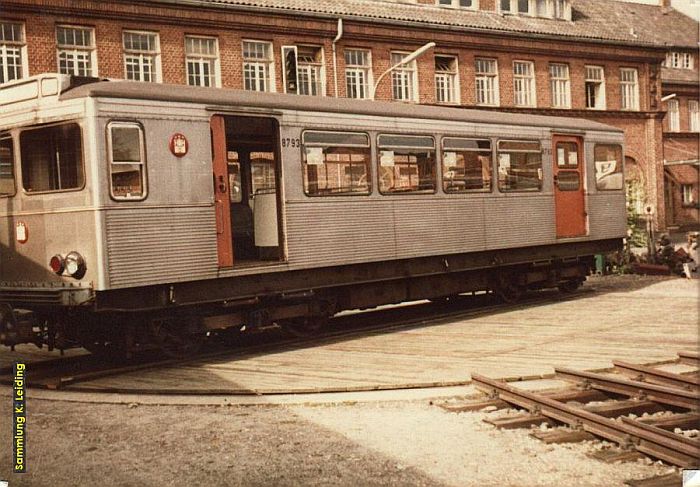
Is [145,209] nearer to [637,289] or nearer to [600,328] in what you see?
[600,328]

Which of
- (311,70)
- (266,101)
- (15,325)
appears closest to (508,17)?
(311,70)

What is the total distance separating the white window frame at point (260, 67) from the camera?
27953mm

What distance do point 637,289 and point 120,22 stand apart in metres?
15.6

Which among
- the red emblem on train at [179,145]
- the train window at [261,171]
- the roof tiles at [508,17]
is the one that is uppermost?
the roof tiles at [508,17]

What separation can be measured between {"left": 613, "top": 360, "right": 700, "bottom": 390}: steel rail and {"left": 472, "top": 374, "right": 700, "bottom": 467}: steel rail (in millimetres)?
1484

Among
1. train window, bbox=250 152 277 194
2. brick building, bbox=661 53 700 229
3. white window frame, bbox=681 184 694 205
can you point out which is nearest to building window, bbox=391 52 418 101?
brick building, bbox=661 53 700 229

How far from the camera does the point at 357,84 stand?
99.7ft

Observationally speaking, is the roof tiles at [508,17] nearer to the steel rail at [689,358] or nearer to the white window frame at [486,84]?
the white window frame at [486,84]

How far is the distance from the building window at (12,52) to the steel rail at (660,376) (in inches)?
743

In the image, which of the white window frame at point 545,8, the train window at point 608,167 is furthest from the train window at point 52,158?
the white window frame at point 545,8

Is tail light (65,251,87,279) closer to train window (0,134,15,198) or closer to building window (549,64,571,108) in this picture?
train window (0,134,15,198)

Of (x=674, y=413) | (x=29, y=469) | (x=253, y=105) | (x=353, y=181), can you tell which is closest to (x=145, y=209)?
(x=253, y=105)

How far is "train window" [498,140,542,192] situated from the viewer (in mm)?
15891

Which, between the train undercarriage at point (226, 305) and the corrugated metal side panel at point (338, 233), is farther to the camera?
the corrugated metal side panel at point (338, 233)
